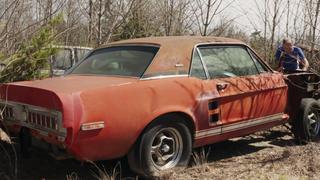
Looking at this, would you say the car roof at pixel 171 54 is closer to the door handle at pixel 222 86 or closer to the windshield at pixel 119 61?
the windshield at pixel 119 61

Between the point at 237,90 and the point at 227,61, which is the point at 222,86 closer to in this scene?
the point at 237,90

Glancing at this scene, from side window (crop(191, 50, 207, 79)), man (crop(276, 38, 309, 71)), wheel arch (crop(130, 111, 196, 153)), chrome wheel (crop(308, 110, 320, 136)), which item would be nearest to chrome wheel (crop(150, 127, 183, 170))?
wheel arch (crop(130, 111, 196, 153))

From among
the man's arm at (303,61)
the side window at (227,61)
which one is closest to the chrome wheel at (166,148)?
the side window at (227,61)

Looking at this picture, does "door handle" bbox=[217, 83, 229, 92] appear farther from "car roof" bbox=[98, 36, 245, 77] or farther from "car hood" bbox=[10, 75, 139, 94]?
"car hood" bbox=[10, 75, 139, 94]

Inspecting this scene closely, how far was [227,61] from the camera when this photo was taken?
6.16m

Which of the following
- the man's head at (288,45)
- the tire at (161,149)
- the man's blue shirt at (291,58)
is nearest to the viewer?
the tire at (161,149)

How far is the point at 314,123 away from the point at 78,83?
3.92 m

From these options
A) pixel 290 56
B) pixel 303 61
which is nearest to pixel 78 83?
pixel 290 56

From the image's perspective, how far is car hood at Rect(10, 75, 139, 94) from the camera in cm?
464

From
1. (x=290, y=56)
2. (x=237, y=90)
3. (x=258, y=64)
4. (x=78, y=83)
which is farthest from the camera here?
(x=290, y=56)

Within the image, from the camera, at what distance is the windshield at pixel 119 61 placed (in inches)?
211

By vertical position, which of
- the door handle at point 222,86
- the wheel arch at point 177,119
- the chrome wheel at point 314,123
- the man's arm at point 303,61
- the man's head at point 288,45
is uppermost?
the man's head at point 288,45

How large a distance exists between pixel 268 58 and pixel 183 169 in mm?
7119

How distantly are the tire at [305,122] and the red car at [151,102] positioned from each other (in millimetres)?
249
